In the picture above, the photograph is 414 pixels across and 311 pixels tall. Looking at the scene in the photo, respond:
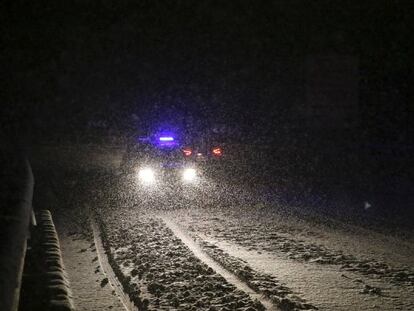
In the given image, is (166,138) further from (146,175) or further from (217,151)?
(217,151)

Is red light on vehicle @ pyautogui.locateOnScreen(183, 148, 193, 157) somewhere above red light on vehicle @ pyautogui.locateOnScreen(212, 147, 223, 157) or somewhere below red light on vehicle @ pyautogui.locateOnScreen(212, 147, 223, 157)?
below

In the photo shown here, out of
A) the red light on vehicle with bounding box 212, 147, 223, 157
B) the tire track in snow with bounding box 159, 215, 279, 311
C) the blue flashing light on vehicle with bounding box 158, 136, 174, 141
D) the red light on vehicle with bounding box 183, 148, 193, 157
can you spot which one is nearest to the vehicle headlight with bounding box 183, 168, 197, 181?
the red light on vehicle with bounding box 183, 148, 193, 157

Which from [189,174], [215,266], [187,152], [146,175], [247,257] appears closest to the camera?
[215,266]

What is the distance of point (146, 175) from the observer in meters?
20.1

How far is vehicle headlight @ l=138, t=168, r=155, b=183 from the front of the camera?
19.6 metres

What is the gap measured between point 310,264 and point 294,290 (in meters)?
1.45

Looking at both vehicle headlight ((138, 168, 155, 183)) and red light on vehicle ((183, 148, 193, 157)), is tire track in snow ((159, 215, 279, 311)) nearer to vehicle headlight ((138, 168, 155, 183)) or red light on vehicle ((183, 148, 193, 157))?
vehicle headlight ((138, 168, 155, 183))

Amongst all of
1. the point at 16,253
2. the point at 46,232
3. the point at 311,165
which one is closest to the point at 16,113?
the point at 311,165

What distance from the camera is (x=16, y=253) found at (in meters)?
5.05

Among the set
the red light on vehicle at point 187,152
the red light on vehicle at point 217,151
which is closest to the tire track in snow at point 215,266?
the red light on vehicle at point 187,152

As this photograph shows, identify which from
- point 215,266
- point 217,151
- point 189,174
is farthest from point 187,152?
point 215,266

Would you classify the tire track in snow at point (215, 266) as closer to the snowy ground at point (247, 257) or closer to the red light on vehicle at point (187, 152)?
the snowy ground at point (247, 257)

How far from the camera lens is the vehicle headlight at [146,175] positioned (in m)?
19.6

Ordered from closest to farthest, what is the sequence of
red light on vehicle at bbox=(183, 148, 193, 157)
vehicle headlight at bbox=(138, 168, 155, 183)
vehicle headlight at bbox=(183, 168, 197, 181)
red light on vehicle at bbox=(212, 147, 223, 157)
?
vehicle headlight at bbox=(138, 168, 155, 183)
vehicle headlight at bbox=(183, 168, 197, 181)
red light on vehicle at bbox=(183, 148, 193, 157)
red light on vehicle at bbox=(212, 147, 223, 157)
